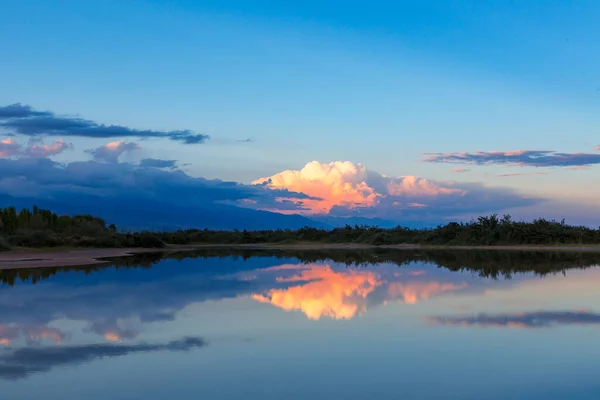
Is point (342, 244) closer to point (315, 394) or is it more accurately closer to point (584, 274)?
point (584, 274)

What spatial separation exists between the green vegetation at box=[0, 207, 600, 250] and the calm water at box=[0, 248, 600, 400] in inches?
1247

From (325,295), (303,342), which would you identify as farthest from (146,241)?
(303,342)

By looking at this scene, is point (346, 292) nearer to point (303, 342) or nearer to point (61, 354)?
point (303, 342)

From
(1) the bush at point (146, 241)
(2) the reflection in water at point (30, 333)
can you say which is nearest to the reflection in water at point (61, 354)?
(2) the reflection in water at point (30, 333)

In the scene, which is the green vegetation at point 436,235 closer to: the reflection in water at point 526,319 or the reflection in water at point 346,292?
the reflection in water at point 346,292

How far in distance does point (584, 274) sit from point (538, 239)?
36242 millimetres

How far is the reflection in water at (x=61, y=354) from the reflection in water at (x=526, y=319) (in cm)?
552

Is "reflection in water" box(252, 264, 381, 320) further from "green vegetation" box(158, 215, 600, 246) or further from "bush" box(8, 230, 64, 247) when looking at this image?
"green vegetation" box(158, 215, 600, 246)

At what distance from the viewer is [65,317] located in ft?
48.9

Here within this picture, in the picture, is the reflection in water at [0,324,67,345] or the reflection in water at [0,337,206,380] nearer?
the reflection in water at [0,337,206,380]

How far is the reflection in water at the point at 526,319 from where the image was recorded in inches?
524

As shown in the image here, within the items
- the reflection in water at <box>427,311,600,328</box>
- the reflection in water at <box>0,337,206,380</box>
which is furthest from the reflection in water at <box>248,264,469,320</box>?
the reflection in water at <box>0,337,206,380</box>

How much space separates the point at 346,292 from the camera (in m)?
19.8

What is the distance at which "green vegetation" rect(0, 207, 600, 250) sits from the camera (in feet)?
173
